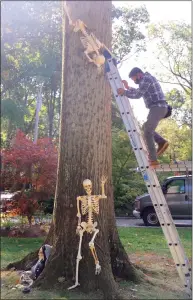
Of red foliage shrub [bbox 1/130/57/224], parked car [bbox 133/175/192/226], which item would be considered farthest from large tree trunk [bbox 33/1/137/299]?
parked car [bbox 133/175/192/226]

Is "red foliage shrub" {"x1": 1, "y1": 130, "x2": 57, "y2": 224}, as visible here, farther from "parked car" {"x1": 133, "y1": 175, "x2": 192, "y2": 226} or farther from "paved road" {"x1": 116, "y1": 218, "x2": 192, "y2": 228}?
"paved road" {"x1": 116, "y1": 218, "x2": 192, "y2": 228}

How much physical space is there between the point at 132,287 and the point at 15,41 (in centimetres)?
1474

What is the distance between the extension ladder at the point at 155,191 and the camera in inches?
199

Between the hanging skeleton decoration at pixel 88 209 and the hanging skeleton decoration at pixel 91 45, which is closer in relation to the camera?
the hanging skeleton decoration at pixel 88 209

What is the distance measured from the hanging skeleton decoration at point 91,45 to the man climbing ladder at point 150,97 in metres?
0.49

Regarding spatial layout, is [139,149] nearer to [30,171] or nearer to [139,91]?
[139,91]

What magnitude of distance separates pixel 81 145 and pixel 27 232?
220 inches

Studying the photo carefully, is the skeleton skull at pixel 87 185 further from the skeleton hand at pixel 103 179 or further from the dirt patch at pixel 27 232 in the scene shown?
the dirt patch at pixel 27 232

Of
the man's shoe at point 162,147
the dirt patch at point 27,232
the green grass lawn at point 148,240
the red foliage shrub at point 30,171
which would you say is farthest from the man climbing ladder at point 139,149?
the dirt patch at point 27,232

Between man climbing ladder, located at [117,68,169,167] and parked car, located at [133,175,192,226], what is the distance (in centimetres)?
851

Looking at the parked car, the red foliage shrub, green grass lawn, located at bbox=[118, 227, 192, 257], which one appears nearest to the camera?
green grass lawn, located at bbox=[118, 227, 192, 257]

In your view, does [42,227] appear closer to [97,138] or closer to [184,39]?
[97,138]

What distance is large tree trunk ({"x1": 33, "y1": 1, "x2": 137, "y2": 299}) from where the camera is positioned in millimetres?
5477

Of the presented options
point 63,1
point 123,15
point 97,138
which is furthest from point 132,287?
point 123,15
